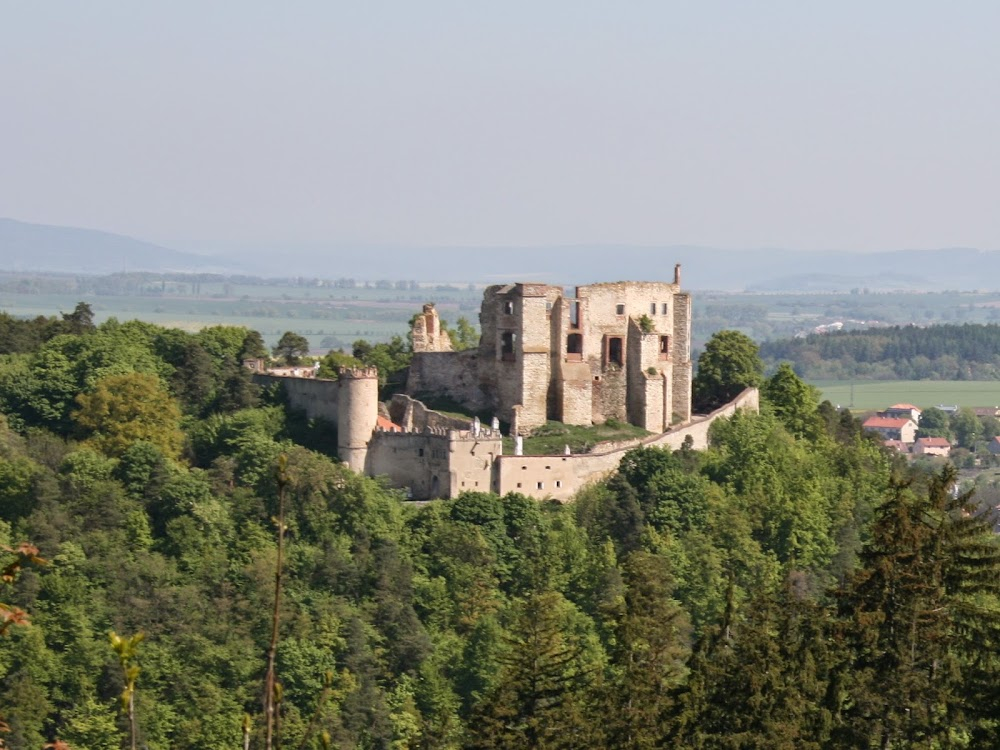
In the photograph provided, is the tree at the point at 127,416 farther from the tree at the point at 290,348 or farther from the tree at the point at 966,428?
the tree at the point at 966,428

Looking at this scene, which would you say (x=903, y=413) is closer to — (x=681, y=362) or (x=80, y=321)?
(x=80, y=321)

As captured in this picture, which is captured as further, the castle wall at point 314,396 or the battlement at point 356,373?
Result: the castle wall at point 314,396

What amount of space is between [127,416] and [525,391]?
10.1 m

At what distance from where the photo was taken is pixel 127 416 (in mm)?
56281

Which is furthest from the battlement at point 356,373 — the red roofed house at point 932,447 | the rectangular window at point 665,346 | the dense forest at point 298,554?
Result: the red roofed house at point 932,447

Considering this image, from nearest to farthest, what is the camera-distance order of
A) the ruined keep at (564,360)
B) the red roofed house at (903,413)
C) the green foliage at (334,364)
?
the ruined keep at (564,360)
the green foliage at (334,364)
the red roofed house at (903,413)

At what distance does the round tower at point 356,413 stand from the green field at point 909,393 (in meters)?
101

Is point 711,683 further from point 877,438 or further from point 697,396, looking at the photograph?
point 877,438

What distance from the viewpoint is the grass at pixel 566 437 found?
54562 mm

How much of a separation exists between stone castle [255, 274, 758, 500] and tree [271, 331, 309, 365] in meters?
5.71

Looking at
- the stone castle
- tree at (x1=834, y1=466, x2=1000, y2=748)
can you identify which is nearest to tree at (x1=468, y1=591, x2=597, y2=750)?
tree at (x1=834, y1=466, x2=1000, y2=748)

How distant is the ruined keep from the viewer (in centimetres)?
5538

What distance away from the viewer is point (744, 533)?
181ft

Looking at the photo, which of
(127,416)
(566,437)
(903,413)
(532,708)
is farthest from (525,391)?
(903,413)
